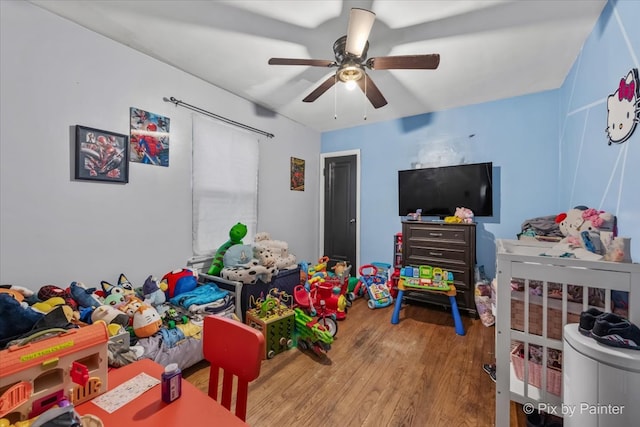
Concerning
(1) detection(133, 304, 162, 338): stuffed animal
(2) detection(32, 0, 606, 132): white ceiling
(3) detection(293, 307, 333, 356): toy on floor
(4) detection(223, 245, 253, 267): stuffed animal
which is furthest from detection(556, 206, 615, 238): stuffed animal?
(1) detection(133, 304, 162, 338): stuffed animal

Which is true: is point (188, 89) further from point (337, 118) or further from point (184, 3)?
point (337, 118)

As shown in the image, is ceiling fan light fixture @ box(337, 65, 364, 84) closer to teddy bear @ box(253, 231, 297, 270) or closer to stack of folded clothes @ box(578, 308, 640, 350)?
teddy bear @ box(253, 231, 297, 270)

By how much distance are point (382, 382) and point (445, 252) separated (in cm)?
175

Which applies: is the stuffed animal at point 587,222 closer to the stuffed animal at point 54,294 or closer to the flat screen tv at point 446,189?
the flat screen tv at point 446,189

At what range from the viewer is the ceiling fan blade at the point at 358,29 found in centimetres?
141

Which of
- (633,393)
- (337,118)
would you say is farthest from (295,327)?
(337,118)

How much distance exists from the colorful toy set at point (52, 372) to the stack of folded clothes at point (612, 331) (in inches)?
70.8

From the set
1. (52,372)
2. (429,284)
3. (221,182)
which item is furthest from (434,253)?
(52,372)

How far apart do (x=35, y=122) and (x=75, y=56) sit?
1.88 ft

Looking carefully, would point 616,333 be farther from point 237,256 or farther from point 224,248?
point 224,248

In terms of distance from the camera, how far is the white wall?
1.67m

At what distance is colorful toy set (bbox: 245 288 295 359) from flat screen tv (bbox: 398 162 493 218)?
217 centimetres

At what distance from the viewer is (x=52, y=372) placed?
802 millimetres

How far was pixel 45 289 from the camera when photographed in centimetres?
165
